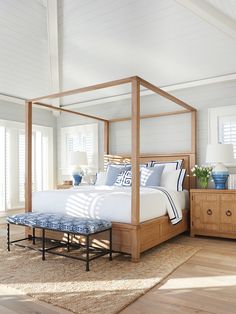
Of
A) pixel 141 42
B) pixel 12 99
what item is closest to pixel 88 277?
pixel 141 42

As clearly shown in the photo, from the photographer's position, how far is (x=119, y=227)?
12.0 feet

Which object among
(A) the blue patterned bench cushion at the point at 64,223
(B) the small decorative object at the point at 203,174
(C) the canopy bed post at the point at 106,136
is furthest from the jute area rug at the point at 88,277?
(C) the canopy bed post at the point at 106,136

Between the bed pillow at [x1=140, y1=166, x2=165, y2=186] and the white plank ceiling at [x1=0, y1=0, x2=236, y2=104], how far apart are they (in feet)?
5.81

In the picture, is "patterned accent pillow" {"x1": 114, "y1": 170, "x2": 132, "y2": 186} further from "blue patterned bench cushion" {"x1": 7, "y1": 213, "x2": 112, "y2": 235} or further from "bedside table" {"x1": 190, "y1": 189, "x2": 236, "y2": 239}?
"blue patterned bench cushion" {"x1": 7, "y1": 213, "x2": 112, "y2": 235}

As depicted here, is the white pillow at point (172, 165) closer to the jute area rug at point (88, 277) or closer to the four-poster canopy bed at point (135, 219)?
the four-poster canopy bed at point (135, 219)

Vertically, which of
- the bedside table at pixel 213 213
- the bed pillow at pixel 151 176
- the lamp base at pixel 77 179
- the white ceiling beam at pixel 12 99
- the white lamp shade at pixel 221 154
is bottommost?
the bedside table at pixel 213 213

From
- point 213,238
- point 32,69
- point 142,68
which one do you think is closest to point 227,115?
point 142,68

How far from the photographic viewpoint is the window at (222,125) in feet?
17.1

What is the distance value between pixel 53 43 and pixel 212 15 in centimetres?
274

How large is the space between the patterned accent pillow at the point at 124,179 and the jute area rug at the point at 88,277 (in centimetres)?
143

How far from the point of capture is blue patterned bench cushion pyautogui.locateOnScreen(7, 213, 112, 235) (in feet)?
10.8

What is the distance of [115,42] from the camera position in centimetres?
484

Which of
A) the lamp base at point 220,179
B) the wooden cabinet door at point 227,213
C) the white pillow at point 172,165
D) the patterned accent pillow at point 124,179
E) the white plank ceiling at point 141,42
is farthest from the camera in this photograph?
the white pillow at point 172,165

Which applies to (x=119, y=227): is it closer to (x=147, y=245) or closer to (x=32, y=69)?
(x=147, y=245)
